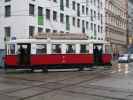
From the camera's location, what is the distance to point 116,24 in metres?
91.2

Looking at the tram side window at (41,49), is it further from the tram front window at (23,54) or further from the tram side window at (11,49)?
the tram side window at (11,49)

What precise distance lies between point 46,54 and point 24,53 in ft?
6.13

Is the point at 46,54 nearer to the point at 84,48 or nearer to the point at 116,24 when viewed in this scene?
the point at 84,48

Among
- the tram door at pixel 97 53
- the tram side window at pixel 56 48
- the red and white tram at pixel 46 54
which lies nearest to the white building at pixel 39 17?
the red and white tram at pixel 46 54

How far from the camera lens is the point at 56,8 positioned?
52.4 meters

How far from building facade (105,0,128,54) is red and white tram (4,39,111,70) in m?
52.3

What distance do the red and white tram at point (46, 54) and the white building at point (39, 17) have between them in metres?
7.62

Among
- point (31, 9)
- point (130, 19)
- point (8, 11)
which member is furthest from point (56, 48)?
point (130, 19)

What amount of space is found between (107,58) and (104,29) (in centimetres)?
4979

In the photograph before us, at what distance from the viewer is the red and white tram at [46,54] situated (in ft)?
91.9

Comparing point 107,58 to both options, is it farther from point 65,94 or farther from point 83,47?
point 65,94

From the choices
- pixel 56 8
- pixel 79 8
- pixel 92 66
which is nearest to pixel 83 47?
pixel 92 66

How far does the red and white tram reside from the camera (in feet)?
91.9

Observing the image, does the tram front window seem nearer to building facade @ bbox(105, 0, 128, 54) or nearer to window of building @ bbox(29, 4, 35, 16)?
window of building @ bbox(29, 4, 35, 16)
